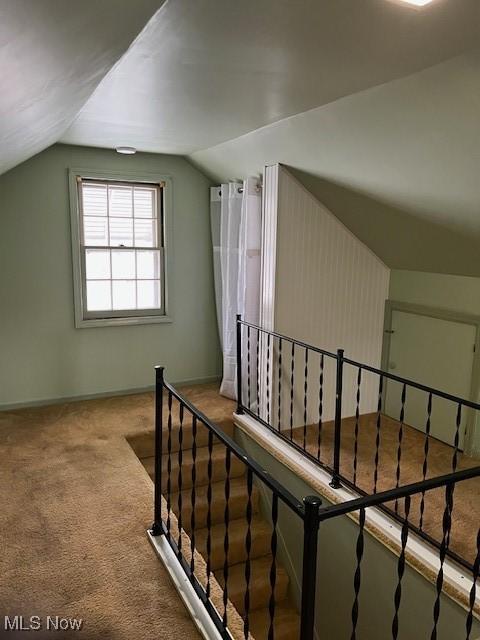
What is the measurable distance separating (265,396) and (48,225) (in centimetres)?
227

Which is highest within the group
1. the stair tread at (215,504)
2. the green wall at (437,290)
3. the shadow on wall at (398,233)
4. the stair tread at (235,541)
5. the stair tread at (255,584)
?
the shadow on wall at (398,233)

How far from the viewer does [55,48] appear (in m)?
1.16

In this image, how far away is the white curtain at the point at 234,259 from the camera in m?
3.90

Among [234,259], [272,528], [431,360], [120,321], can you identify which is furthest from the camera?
[120,321]

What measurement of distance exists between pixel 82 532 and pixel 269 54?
2339mm

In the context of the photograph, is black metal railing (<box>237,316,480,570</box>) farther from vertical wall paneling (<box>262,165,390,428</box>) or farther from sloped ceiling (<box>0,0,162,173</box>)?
sloped ceiling (<box>0,0,162,173</box>)

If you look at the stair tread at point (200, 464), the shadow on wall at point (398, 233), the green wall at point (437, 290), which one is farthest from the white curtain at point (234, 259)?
the green wall at point (437, 290)

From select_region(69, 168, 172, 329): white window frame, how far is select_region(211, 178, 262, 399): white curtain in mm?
437

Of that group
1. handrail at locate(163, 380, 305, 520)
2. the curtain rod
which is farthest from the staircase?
the curtain rod

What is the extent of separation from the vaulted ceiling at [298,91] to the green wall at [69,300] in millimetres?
539

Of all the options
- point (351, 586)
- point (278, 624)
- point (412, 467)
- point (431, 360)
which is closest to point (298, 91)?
point (431, 360)

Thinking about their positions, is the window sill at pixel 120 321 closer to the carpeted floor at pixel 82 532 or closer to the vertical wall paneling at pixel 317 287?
the carpeted floor at pixel 82 532

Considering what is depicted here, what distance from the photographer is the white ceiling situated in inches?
59.0

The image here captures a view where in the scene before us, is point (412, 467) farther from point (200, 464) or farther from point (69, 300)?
point (69, 300)
